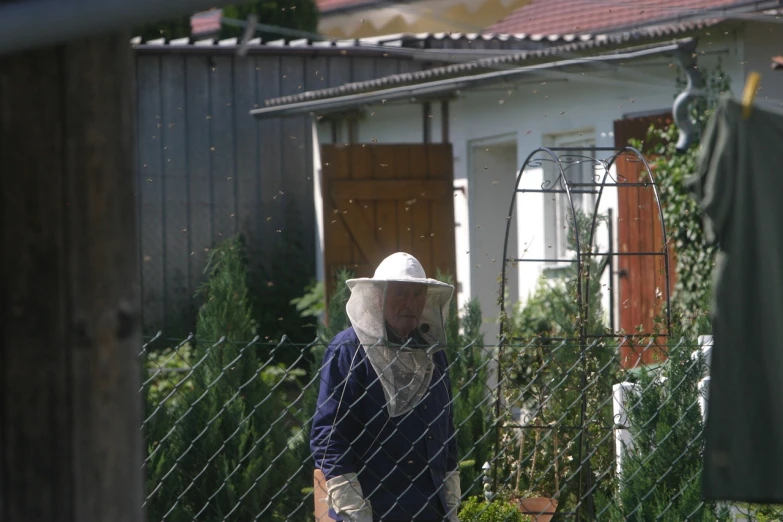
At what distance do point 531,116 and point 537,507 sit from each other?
5922mm

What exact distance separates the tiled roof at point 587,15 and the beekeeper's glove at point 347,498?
641 centimetres

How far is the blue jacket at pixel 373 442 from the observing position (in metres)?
3.89

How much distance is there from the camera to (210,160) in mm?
12203

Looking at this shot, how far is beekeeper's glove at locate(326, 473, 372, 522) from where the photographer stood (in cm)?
384

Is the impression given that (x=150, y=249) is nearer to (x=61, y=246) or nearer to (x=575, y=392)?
(x=575, y=392)

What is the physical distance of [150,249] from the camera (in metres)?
12.0

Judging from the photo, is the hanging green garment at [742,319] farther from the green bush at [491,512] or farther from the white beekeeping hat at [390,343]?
the green bush at [491,512]

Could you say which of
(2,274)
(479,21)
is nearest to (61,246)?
(2,274)

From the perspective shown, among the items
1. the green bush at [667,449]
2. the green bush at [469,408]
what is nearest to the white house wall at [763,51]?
the green bush at [469,408]

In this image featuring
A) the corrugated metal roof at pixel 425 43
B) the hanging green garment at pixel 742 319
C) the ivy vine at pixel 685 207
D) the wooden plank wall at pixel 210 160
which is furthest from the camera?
the wooden plank wall at pixel 210 160

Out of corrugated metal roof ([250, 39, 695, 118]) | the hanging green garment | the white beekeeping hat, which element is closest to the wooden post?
the hanging green garment

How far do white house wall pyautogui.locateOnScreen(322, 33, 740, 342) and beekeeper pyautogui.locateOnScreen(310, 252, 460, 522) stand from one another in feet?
15.9

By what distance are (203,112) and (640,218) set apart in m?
5.47

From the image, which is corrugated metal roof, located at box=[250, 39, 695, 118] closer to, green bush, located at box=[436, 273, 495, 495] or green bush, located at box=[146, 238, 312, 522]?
green bush, located at box=[436, 273, 495, 495]
